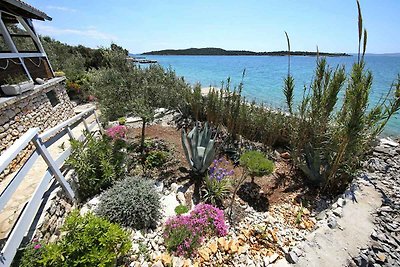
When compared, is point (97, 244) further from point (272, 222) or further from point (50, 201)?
point (272, 222)

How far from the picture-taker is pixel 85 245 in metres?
1.97

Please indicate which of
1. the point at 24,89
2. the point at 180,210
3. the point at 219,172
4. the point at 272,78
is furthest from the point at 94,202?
the point at 272,78

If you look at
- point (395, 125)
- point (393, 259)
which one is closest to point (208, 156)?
point (393, 259)

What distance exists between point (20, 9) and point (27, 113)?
12.0 ft

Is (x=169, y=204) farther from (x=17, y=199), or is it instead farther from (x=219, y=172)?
Answer: (x=17, y=199)

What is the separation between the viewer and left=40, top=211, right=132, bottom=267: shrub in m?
1.88

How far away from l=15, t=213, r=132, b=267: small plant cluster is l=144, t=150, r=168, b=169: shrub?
6.29ft

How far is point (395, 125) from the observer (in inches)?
343

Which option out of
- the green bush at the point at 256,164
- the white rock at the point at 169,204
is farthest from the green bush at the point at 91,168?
the green bush at the point at 256,164

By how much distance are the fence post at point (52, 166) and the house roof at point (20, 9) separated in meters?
5.25

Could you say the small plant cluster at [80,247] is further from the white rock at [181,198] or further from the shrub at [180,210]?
the white rock at [181,198]

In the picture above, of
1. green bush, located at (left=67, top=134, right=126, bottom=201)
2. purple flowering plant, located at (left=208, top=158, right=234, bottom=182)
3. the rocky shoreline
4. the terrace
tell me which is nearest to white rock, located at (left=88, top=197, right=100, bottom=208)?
green bush, located at (left=67, top=134, right=126, bottom=201)

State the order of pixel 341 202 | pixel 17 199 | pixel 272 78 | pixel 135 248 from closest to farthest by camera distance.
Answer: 1. pixel 135 248
2. pixel 17 199
3. pixel 341 202
4. pixel 272 78

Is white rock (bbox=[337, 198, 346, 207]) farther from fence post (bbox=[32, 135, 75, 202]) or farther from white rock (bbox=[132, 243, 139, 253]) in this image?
fence post (bbox=[32, 135, 75, 202])
